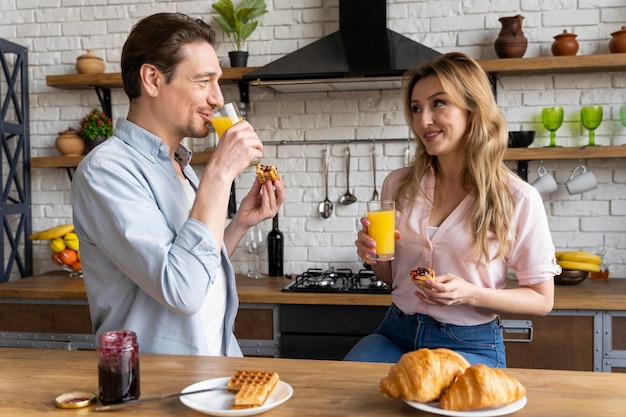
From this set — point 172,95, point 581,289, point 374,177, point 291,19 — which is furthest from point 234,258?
point 172,95

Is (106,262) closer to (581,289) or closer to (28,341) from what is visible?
(28,341)

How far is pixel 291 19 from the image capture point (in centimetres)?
384

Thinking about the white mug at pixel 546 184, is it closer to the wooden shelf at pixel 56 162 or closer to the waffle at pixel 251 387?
the wooden shelf at pixel 56 162

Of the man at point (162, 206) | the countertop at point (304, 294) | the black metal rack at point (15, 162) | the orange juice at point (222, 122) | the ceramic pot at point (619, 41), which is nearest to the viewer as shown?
the man at point (162, 206)

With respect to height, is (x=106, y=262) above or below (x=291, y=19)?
below

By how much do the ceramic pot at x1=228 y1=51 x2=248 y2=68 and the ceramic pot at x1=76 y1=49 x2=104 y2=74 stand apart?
0.78 metres

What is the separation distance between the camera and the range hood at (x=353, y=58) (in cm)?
317

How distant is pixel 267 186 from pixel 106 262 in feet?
1.92

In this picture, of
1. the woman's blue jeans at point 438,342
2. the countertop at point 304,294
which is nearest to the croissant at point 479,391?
the woman's blue jeans at point 438,342

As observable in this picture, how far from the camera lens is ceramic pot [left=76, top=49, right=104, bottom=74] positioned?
3.88m

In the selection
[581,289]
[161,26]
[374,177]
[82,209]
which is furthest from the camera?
[374,177]

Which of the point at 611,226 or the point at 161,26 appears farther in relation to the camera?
the point at 611,226

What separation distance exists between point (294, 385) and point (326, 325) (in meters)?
1.77

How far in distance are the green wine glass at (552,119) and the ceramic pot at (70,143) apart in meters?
2.55
